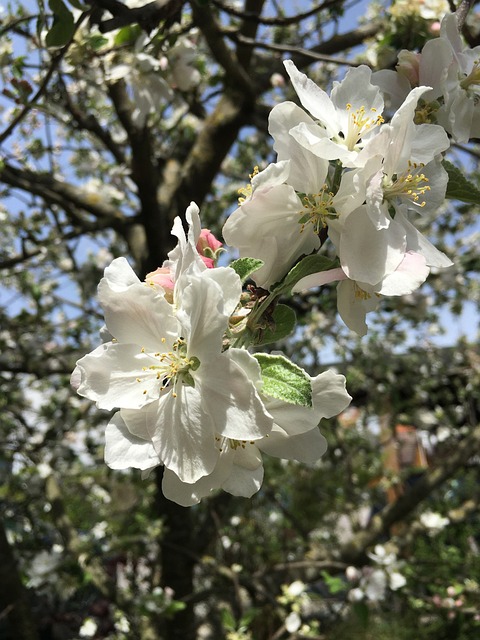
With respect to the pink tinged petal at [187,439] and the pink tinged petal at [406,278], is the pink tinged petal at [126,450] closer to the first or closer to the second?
the pink tinged petal at [187,439]

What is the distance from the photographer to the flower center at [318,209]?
60 centimetres

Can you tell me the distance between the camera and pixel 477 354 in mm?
4551

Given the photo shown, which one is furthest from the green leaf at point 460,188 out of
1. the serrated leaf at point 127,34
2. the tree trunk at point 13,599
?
the tree trunk at point 13,599

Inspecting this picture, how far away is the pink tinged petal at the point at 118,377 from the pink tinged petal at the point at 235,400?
0.26ft

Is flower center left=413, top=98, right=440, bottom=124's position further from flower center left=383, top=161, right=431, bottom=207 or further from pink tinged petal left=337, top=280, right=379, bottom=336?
pink tinged petal left=337, top=280, right=379, bottom=336

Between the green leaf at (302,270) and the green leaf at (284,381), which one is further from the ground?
the green leaf at (302,270)

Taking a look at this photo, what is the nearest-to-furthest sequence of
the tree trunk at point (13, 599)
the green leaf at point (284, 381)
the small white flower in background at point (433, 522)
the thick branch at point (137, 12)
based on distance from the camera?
1. the green leaf at point (284, 381)
2. the thick branch at point (137, 12)
3. the tree trunk at point (13, 599)
4. the small white flower in background at point (433, 522)

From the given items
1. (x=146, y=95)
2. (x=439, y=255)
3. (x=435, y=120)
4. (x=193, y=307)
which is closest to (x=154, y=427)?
(x=193, y=307)

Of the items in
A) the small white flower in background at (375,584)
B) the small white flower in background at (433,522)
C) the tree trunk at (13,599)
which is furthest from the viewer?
the small white flower in background at (433,522)

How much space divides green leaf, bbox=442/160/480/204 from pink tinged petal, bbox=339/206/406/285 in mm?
168

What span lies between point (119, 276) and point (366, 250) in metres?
0.27

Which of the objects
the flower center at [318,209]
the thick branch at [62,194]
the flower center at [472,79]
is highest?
the flower center at [472,79]

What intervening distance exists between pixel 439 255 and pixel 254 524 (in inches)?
181

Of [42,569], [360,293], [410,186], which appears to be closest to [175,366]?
[360,293]
